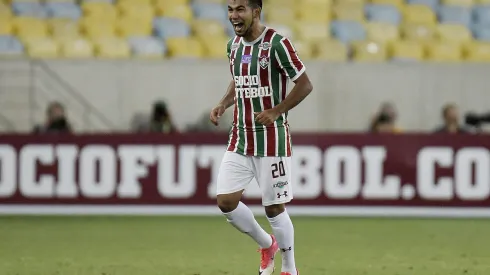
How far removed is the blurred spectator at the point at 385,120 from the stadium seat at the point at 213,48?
291 cm

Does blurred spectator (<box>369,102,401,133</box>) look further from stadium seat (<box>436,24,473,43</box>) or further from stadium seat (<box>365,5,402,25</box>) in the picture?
stadium seat (<box>365,5,402,25</box>)

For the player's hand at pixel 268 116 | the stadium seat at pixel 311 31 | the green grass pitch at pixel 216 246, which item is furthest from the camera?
the stadium seat at pixel 311 31

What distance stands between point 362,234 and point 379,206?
191 centimetres

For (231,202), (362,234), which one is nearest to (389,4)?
(362,234)

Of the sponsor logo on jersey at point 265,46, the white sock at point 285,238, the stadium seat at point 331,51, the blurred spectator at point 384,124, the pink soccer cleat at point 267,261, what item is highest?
the stadium seat at point 331,51

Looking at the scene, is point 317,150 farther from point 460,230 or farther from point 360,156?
point 460,230

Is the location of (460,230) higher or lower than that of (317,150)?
lower

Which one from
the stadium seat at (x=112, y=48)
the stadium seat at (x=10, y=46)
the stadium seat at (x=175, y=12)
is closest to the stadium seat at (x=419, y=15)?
the stadium seat at (x=175, y=12)

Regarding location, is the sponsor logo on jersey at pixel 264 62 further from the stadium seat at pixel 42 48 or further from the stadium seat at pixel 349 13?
the stadium seat at pixel 349 13

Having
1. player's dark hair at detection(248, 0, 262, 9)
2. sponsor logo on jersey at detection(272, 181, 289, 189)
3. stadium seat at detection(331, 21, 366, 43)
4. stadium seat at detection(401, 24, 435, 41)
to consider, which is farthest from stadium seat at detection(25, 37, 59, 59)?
sponsor logo on jersey at detection(272, 181, 289, 189)

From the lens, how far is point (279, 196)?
7027 mm

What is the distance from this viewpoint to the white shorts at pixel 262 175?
23.0 feet

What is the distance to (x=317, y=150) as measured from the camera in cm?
1320

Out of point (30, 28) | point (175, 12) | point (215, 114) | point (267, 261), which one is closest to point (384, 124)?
point (175, 12)
